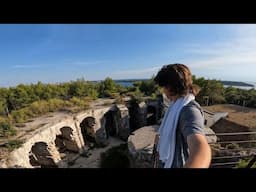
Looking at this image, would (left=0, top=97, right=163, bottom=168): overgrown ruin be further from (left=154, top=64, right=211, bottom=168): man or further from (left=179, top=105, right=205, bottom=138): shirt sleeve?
(left=179, top=105, right=205, bottom=138): shirt sleeve

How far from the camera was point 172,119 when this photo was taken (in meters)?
0.98

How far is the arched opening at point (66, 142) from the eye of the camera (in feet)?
35.9

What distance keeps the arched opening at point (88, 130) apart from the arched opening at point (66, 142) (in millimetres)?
1115

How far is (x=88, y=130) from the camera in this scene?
12.7m

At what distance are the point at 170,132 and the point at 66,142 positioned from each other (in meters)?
11.0

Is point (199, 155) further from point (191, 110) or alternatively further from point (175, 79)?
point (175, 79)

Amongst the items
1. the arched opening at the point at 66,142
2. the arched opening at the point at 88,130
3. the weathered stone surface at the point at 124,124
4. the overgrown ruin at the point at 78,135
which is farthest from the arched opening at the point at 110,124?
the arched opening at the point at 66,142

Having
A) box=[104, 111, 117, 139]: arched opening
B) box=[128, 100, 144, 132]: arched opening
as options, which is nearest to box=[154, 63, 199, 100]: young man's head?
box=[104, 111, 117, 139]: arched opening

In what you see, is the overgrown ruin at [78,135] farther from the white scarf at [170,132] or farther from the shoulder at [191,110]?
the shoulder at [191,110]

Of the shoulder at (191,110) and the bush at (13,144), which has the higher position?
the shoulder at (191,110)

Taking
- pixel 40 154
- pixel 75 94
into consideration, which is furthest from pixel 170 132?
pixel 75 94

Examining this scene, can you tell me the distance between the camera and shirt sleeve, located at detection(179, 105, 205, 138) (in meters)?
0.87
